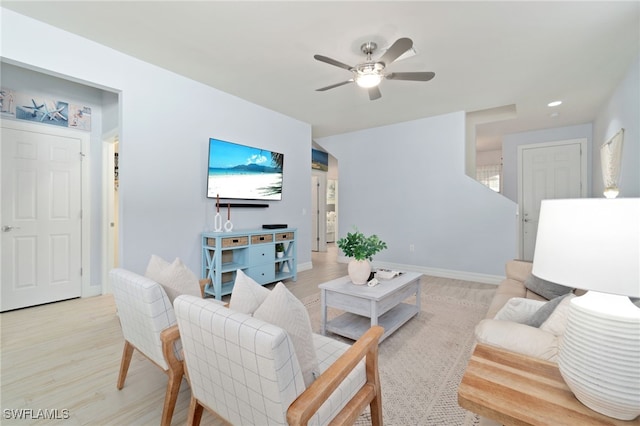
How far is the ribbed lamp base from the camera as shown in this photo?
2.35 feet

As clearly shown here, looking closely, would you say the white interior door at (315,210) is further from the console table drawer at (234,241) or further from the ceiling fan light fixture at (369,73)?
the ceiling fan light fixture at (369,73)

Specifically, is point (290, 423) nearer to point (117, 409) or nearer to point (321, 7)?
point (117, 409)

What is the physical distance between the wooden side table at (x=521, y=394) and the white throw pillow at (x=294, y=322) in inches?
19.8

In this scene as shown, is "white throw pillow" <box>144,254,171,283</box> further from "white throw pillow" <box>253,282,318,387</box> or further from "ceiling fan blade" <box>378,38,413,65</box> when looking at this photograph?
"ceiling fan blade" <box>378,38,413,65</box>

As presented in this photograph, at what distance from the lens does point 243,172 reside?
3963 mm

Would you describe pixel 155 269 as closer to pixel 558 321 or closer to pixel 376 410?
pixel 376 410

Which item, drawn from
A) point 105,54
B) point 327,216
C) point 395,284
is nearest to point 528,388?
point 395,284

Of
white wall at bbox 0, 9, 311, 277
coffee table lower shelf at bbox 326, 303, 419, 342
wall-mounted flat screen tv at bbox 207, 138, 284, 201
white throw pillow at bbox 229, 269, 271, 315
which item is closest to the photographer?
white throw pillow at bbox 229, 269, 271, 315

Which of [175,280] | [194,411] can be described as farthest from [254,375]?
[175,280]

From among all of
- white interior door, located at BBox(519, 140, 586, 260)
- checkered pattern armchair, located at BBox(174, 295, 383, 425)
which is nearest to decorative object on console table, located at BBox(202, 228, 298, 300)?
checkered pattern armchair, located at BBox(174, 295, 383, 425)

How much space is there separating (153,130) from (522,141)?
617cm

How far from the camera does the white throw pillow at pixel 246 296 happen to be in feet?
3.82

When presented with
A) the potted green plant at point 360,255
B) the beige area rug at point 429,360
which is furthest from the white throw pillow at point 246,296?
the potted green plant at point 360,255

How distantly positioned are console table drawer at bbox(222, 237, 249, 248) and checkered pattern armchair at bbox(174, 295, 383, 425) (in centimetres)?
229
